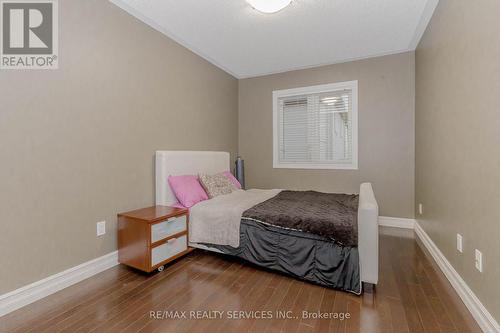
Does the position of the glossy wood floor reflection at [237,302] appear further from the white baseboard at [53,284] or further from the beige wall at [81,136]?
the beige wall at [81,136]

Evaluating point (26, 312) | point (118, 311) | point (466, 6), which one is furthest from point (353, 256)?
point (26, 312)

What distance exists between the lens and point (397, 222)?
364cm

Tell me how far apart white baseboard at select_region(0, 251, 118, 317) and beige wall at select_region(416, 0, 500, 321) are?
3.02m

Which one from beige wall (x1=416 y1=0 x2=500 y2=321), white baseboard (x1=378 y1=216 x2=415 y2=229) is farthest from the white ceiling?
white baseboard (x1=378 y1=216 x2=415 y2=229)

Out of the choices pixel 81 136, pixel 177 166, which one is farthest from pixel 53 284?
pixel 177 166

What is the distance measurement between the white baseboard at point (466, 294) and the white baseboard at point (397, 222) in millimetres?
912

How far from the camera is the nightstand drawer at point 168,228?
2207 mm

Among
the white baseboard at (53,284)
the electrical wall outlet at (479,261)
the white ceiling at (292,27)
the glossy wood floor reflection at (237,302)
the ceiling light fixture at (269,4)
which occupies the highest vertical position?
the white ceiling at (292,27)

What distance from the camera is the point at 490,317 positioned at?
1.43 metres

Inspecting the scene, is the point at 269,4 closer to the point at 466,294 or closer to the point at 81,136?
the point at 81,136

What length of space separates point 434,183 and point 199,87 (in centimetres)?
335

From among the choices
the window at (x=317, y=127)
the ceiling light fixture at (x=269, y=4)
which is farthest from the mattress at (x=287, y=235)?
the ceiling light fixture at (x=269, y=4)

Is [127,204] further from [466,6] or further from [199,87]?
[466,6]

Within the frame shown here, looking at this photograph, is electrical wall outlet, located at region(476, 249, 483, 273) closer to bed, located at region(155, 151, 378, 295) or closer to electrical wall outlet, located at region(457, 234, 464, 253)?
electrical wall outlet, located at region(457, 234, 464, 253)
